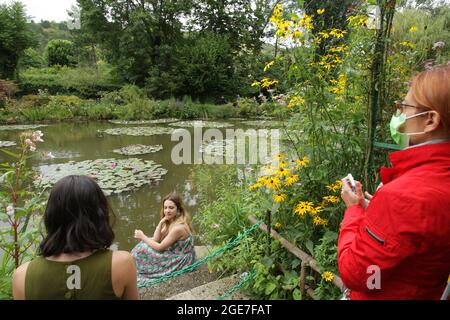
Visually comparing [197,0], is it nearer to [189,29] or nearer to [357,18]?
[189,29]

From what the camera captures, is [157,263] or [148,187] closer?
[157,263]

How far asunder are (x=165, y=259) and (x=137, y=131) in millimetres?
9173

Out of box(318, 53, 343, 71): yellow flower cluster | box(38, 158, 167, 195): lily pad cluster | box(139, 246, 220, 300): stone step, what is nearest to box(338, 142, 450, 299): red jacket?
box(318, 53, 343, 71): yellow flower cluster

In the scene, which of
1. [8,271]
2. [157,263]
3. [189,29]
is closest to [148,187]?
[157,263]

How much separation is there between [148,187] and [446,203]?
5373 millimetres

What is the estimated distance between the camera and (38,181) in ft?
8.51

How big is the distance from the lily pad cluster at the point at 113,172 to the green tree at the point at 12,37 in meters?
14.7

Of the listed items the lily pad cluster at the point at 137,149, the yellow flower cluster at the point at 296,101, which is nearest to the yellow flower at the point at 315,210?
the yellow flower cluster at the point at 296,101

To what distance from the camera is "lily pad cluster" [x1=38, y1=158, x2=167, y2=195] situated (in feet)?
18.7

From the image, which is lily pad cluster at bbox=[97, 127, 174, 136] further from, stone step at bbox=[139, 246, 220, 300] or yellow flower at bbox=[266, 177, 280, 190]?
yellow flower at bbox=[266, 177, 280, 190]

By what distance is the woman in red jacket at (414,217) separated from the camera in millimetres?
777

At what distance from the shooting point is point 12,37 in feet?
58.2

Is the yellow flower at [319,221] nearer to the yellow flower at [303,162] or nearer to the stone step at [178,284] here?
the yellow flower at [303,162]

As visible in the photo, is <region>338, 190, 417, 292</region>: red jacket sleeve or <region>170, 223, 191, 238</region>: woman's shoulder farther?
<region>170, 223, 191, 238</region>: woman's shoulder
